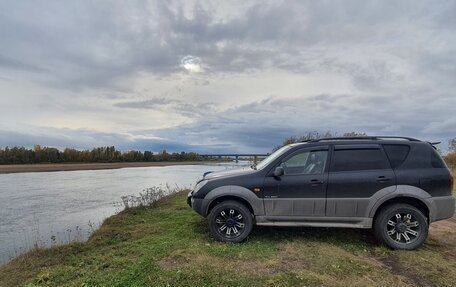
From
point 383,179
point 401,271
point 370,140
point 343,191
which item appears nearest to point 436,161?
point 383,179

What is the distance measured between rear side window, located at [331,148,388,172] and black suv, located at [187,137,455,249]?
2 cm

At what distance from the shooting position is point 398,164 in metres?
6.31

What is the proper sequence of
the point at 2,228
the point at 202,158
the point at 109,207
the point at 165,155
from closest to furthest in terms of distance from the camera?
the point at 2,228
the point at 109,207
the point at 165,155
the point at 202,158

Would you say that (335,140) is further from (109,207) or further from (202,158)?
(202,158)

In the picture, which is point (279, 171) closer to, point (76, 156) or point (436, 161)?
point (436, 161)

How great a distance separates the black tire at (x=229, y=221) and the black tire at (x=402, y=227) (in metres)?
2.31

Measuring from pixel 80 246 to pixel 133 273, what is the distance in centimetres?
251

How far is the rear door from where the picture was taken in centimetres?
621

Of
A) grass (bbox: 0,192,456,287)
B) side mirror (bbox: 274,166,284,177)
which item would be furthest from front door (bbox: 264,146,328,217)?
grass (bbox: 0,192,456,287)

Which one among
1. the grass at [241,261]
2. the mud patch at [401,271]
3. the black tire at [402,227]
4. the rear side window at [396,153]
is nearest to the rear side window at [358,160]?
the rear side window at [396,153]

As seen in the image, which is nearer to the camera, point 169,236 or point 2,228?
point 169,236

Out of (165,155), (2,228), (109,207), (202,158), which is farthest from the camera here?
(202,158)

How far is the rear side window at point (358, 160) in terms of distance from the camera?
636 cm

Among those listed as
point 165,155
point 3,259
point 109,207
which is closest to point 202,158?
point 165,155
